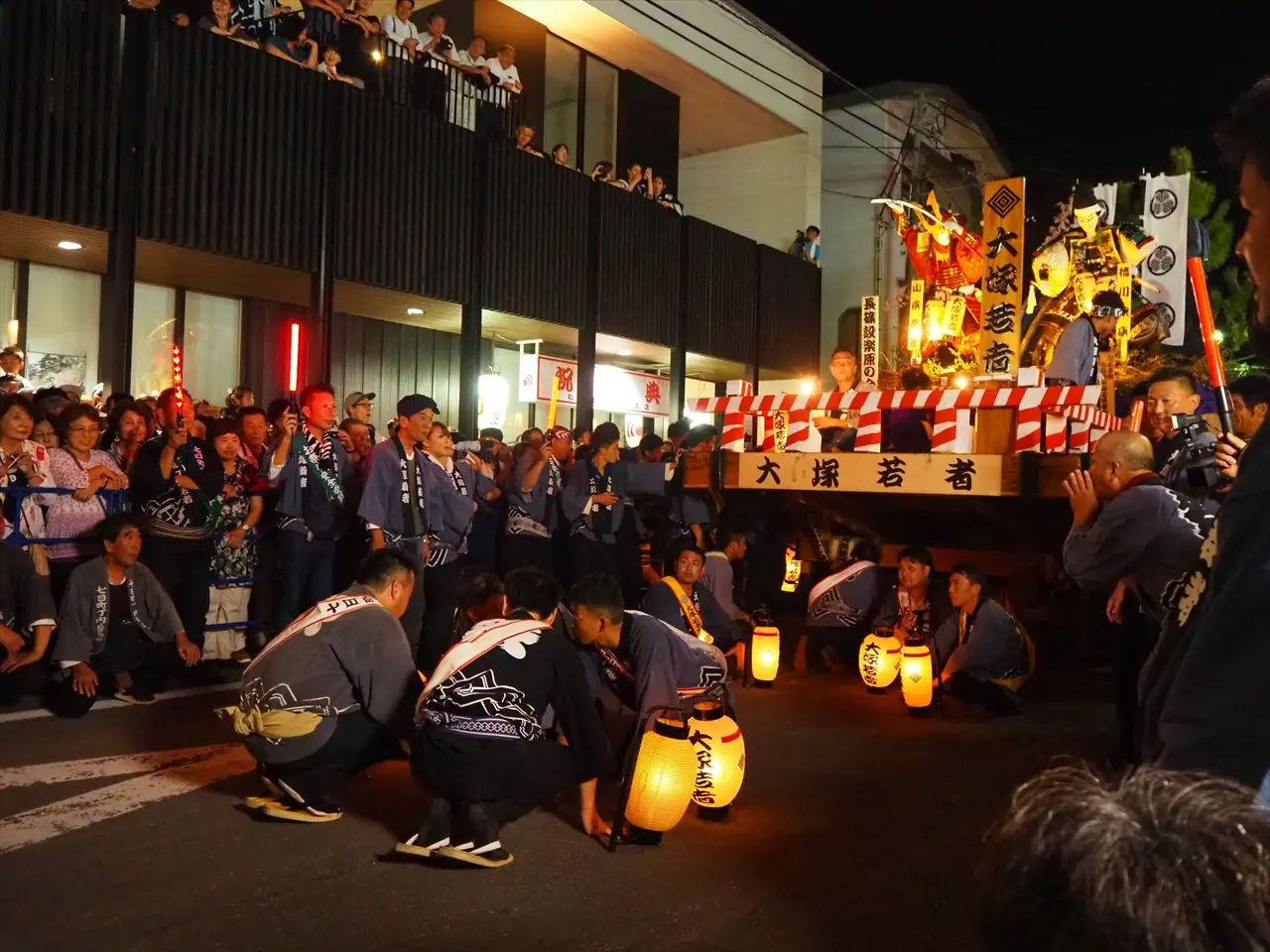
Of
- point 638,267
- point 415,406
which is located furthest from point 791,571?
point 638,267

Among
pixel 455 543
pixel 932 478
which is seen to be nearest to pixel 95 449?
pixel 455 543

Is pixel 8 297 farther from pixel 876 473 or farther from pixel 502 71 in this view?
pixel 876 473

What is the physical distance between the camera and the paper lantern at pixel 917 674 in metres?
7.79

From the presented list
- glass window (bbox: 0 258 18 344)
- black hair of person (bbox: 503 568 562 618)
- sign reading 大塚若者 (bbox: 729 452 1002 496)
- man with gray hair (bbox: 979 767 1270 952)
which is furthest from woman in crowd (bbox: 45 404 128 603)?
man with gray hair (bbox: 979 767 1270 952)

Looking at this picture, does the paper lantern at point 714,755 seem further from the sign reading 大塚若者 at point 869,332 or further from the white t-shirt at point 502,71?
the sign reading 大塚若者 at point 869,332

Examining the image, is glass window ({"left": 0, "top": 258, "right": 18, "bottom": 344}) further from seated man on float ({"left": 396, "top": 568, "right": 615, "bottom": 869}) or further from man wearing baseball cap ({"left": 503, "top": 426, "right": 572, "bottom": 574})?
seated man on float ({"left": 396, "top": 568, "right": 615, "bottom": 869})

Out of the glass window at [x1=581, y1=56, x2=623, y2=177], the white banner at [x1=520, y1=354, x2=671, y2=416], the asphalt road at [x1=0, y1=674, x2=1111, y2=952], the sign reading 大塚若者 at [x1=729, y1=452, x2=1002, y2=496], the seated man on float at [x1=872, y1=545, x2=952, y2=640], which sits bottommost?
the asphalt road at [x1=0, y1=674, x2=1111, y2=952]

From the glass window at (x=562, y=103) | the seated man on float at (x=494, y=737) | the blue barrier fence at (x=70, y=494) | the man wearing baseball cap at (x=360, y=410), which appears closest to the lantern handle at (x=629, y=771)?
→ the seated man on float at (x=494, y=737)

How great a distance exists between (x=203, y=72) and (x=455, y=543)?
299 inches

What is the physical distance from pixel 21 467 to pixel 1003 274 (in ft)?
39.7

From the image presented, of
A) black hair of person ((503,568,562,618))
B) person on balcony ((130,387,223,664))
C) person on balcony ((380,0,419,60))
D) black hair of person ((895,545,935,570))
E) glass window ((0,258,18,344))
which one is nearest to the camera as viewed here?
black hair of person ((503,568,562,618))

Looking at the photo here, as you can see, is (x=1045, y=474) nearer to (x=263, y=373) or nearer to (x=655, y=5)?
(x=263, y=373)

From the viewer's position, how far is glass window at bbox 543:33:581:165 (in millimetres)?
19172

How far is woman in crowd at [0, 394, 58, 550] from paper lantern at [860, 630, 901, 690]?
6.55 metres
